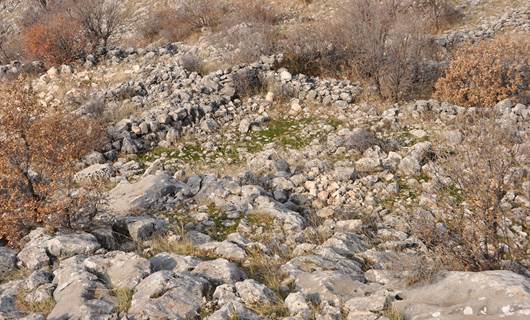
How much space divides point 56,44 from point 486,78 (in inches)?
530

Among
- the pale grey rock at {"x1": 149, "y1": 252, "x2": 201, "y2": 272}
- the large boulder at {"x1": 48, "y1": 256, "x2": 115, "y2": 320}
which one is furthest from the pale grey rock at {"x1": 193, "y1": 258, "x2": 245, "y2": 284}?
the large boulder at {"x1": 48, "y1": 256, "x2": 115, "y2": 320}

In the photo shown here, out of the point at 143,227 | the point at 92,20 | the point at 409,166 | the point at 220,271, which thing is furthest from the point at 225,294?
the point at 92,20

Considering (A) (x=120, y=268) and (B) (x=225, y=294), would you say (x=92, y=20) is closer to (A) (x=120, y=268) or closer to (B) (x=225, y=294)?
(A) (x=120, y=268)

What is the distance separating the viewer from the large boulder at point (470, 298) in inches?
145

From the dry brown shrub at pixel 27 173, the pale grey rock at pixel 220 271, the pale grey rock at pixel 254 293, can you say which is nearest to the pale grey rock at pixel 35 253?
the dry brown shrub at pixel 27 173

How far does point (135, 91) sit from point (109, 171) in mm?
4169

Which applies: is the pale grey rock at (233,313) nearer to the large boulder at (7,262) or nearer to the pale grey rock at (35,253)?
the pale grey rock at (35,253)

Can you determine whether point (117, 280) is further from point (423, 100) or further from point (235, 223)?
point (423, 100)

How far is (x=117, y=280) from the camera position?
200 inches

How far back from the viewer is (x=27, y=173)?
6.93 m

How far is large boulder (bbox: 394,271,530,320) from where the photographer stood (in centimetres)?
368

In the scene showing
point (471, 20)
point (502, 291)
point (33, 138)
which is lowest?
point (471, 20)

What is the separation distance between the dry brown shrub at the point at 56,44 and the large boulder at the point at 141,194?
9747mm

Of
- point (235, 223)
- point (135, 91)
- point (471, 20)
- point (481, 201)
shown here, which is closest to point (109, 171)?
point (235, 223)
